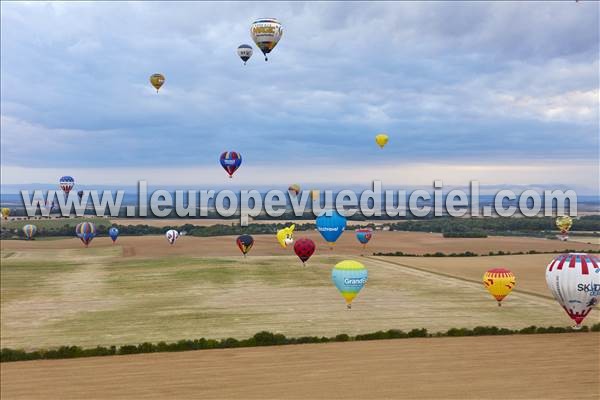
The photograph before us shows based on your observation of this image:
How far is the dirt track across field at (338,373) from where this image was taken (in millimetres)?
25344

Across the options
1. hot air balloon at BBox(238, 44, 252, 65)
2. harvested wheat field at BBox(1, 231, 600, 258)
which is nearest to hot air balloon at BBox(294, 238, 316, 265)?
harvested wheat field at BBox(1, 231, 600, 258)

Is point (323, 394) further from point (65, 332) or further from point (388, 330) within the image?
point (65, 332)

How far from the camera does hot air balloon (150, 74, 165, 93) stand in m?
80.6

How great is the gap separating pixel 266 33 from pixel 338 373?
3926 centimetres

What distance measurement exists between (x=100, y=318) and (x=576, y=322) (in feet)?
95.4

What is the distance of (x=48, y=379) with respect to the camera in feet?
90.2

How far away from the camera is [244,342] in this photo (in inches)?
1299

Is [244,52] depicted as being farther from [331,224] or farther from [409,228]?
[409,228]

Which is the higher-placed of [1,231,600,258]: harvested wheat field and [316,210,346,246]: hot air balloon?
[316,210,346,246]: hot air balloon

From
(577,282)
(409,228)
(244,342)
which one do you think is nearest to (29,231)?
(409,228)

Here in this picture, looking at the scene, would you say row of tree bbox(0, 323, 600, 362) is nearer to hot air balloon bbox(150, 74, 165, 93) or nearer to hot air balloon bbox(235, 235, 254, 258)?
hot air balloon bbox(235, 235, 254, 258)

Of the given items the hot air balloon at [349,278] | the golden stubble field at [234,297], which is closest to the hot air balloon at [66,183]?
the golden stubble field at [234,297]

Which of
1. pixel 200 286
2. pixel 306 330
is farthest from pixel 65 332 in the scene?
pixel 200 286

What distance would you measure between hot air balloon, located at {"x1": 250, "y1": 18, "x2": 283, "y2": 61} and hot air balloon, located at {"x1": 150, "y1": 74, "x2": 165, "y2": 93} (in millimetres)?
24672
